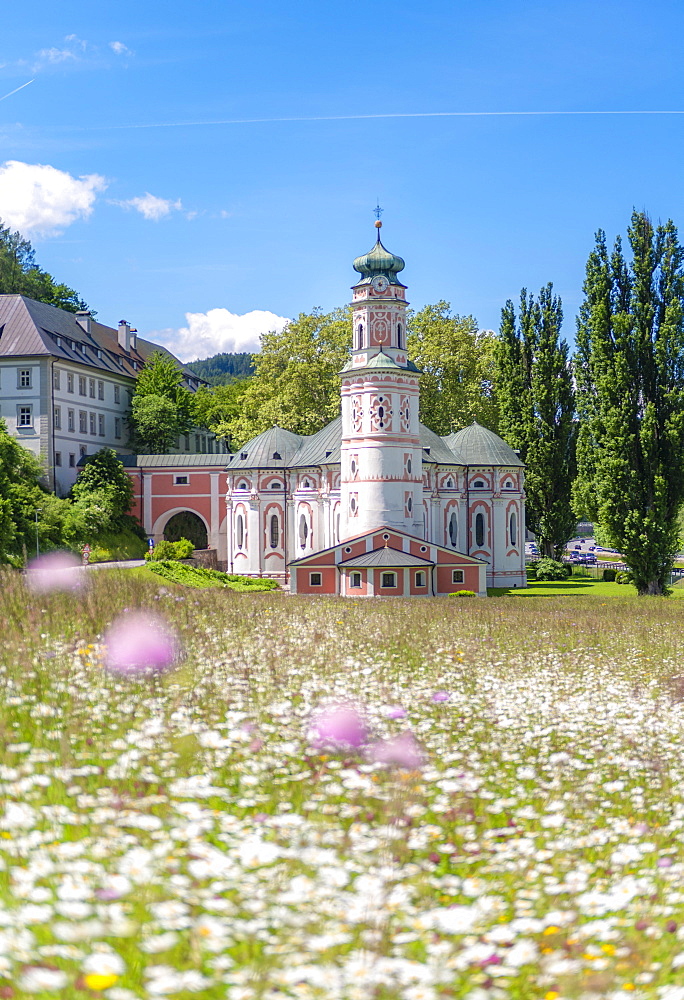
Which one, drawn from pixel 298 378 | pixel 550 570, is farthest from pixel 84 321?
pixel 550 570

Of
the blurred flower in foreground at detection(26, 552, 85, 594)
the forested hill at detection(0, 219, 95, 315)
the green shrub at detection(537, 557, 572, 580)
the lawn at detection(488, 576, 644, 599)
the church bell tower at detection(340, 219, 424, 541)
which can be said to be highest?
the forested hill at detection(0, 219, 95, 315)

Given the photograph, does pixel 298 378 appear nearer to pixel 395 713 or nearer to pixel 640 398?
A: pixel 640 398

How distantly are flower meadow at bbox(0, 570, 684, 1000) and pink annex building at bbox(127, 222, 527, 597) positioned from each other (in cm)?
3600

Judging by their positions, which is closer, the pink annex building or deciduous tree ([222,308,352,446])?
the pink annex building

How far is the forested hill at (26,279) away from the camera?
8288 cm

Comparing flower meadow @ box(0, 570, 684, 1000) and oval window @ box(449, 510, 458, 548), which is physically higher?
oval window @ box(449, 510, 458, 548)

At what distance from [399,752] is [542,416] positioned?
2438 inches

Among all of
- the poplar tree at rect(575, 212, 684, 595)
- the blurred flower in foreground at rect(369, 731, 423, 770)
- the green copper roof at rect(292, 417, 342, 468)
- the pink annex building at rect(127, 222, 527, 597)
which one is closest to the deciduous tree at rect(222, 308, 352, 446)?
the pink annex building at rect(127, 222, 527, 597)

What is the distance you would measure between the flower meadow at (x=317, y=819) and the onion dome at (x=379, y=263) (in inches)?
1793

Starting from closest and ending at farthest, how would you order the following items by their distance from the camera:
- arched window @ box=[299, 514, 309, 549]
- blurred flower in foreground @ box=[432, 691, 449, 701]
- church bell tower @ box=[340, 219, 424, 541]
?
blurred flower in foreground @ box=[432, 691, 449, 701]
church bell tower @ box=[340, 219, 424, 541]
arched window @ box=[299, 514, 309, 549]

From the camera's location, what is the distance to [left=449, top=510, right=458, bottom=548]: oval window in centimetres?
6094

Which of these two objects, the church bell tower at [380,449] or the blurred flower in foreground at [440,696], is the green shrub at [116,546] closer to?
the church bell tower at [380,449]

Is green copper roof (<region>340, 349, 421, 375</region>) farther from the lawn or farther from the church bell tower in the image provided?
the lawn

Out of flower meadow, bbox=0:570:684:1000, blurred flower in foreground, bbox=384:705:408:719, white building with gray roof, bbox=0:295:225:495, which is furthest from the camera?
white building with gray roof, bbox=0:295:225:495
